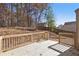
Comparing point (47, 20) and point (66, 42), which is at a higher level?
point (47, 20)

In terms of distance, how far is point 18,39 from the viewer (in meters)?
4.20

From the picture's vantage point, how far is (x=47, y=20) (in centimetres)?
399

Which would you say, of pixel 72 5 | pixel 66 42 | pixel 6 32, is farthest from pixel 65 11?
pixel 6 32

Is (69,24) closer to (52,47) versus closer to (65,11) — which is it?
(65,11)

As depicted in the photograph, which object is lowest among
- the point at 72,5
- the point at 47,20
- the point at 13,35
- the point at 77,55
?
the point at 77,55

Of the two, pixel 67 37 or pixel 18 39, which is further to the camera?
pixel 18 39

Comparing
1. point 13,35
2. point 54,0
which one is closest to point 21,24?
point 13,35

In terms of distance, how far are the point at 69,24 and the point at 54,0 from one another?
0.48 metres

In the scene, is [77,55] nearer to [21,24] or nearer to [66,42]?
[66,42]

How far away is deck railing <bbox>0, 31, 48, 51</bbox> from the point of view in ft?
13.1

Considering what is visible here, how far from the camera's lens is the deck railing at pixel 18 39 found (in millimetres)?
4005

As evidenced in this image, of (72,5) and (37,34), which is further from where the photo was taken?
(37,34)

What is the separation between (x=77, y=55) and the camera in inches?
154

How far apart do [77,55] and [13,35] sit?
3.80 feet
